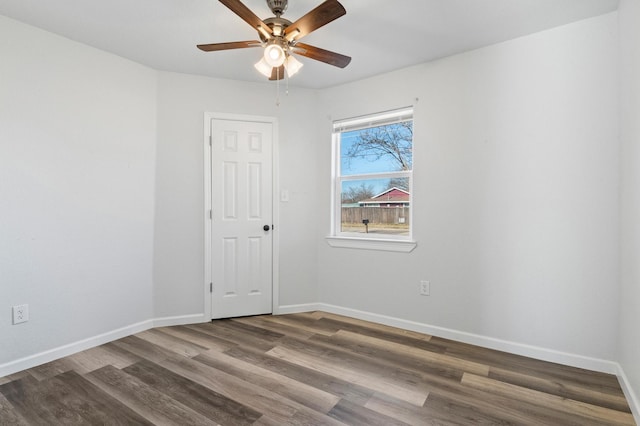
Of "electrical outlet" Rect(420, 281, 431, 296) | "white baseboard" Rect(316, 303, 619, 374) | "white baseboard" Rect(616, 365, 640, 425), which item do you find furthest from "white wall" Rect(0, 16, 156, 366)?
"white baseboard" Rect(616, 365, 640, 425)

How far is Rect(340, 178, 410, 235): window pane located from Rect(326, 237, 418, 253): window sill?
14 cm

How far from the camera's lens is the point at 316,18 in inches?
67.1

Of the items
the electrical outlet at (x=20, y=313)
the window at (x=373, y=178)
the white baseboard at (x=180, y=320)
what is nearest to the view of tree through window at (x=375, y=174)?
the window at (x=373, y=178)

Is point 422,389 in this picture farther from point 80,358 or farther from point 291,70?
point 80,358

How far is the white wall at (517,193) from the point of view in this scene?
7.01 ft

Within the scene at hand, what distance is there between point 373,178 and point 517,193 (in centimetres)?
127

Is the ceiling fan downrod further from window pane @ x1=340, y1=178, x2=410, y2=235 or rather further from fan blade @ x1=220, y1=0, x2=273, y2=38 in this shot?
window pane @ x1=340, y1=178, x2=410, y2=235

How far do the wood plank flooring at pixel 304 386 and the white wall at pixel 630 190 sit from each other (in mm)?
303

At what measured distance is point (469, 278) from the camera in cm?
263

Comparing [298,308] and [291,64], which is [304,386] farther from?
[291,64]

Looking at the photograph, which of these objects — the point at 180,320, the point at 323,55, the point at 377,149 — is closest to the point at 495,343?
the point at 377,149

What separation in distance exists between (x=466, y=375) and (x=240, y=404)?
147 cm

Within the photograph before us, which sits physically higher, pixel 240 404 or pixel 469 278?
pixel 469 278

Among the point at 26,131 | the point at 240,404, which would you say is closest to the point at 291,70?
the point at 26,131
